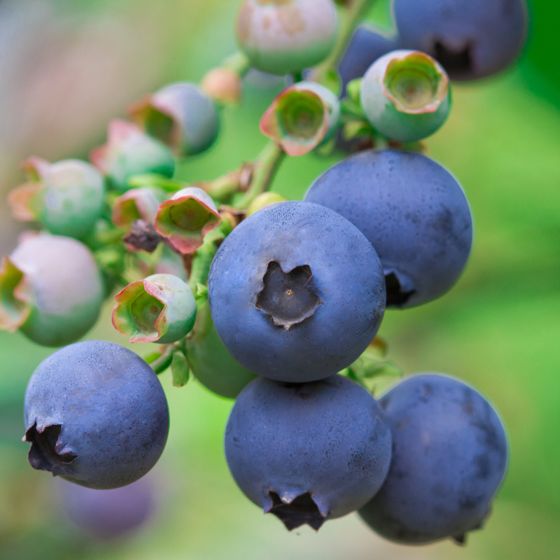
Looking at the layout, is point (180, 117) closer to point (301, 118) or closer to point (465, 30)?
point (301, 118)

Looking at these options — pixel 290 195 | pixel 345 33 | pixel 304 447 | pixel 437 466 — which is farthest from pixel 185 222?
pixel 290 195

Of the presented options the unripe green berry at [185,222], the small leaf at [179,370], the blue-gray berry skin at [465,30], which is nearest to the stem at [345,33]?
the blue-gray berry skin at [465,30]

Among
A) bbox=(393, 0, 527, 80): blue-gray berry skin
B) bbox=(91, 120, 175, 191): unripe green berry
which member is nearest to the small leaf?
bbox=(91, 120, 175, 191): unripe green berry

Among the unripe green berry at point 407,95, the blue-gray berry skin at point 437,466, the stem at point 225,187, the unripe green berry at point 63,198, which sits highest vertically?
the unripe green berry at point 407,95

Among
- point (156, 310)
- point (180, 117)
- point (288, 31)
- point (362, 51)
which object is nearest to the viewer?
point (156, 310)

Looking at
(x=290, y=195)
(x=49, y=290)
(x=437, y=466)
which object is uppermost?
(x=49, y=290)

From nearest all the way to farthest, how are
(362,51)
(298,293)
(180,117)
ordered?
(298,293)
(180,117)
(362,51)

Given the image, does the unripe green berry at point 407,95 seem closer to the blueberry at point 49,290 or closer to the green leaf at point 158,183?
the green leaf at point 158,183
